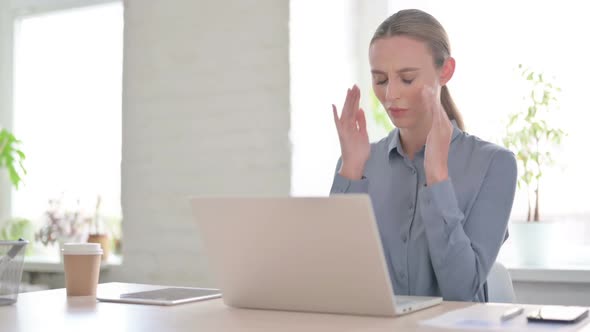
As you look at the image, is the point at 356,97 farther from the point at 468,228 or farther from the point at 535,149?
the point at 535,149

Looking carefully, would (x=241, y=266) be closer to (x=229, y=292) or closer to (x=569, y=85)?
(x=229, y=292)

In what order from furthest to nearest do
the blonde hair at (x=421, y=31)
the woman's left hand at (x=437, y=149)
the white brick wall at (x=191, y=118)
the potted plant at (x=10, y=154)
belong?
the potted plant at (x=10, y=154) < the white brick wall at (x=191, y=118) < the blonde hair at (x=421, y=31) < the woman's left hand at (x=437, y=149)

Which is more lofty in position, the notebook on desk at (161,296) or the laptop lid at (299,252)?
the laptop lid at (299,252)

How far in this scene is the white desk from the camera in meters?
1.40

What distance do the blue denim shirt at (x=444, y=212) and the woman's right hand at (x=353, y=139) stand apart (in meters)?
0.04

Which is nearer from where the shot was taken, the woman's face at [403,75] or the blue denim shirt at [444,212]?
the blue denim shirt at [444,212]

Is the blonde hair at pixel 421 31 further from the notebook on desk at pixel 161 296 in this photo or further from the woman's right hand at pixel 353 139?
the notebook on desk at pixel 161 296

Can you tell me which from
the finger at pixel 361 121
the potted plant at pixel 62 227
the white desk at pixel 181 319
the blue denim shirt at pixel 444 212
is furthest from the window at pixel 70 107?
the white desk at pixel 181 319

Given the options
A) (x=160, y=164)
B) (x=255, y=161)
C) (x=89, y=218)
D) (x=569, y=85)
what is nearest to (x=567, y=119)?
(x=569, y=85)

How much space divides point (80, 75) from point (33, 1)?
1.60 feet

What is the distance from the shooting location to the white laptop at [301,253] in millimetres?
1420

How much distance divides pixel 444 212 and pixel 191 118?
1.91m

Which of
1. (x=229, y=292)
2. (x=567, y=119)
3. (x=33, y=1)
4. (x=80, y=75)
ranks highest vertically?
(x=33, y=1)

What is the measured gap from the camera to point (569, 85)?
10.5 feet
